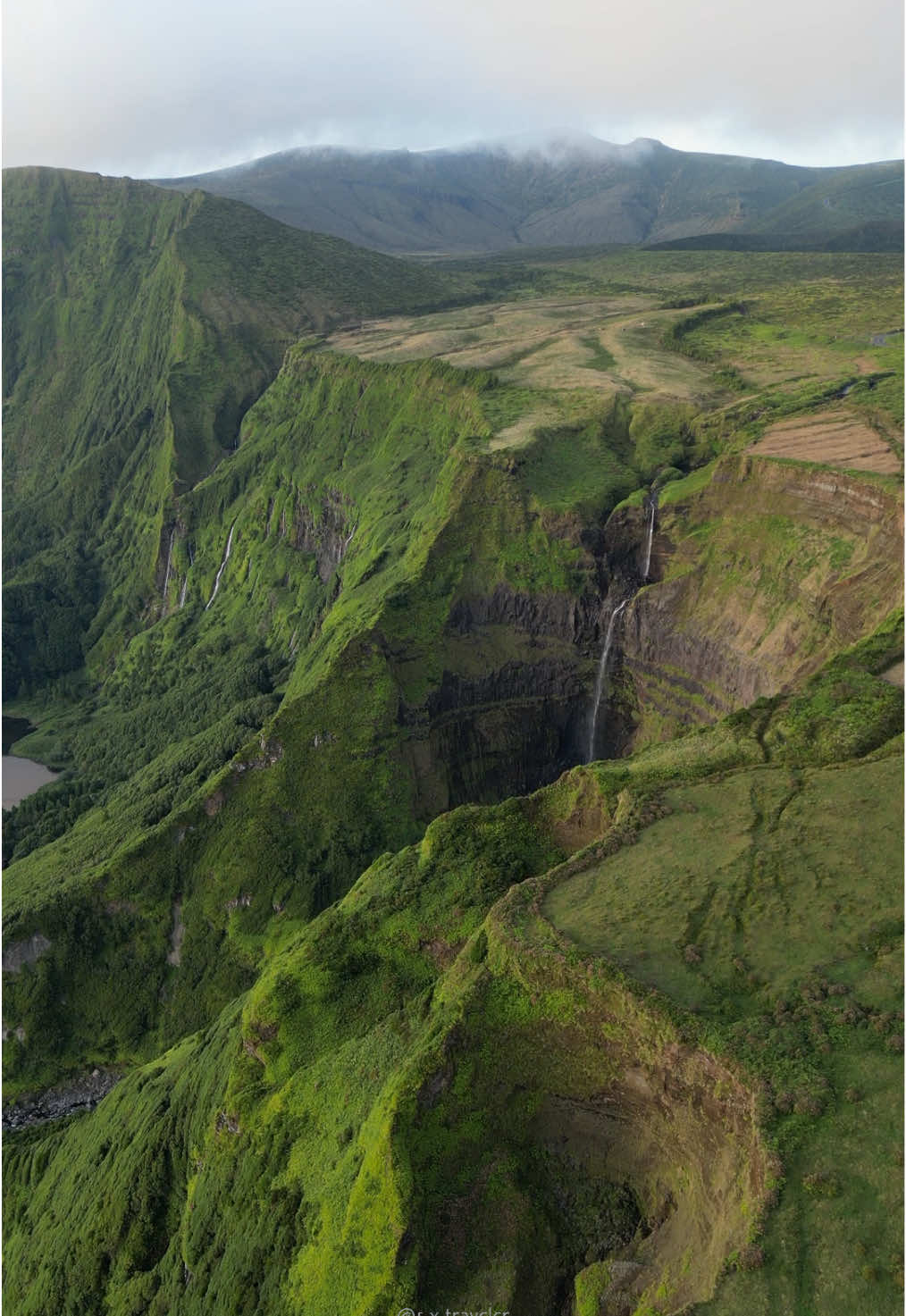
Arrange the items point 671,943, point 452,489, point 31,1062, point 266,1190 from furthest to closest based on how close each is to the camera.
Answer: point 452,489 < point 31,1062 < point 266,1190 < point 671,943

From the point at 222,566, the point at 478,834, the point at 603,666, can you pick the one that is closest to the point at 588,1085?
the point at 478,834

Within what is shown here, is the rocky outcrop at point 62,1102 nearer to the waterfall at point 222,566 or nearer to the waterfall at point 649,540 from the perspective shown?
the waterfall at point 649,540

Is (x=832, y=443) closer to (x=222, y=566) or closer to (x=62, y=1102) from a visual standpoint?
(x=62, y=1102)

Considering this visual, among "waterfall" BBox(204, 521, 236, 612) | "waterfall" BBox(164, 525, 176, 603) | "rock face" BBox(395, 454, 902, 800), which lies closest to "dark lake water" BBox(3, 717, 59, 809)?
"waterfall" BBox(204, 521, 236, 612)

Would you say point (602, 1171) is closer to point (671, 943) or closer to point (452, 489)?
point (671, 943)

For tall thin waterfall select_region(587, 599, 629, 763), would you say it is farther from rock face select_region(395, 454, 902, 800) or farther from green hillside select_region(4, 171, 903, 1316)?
rock face select_region(395, 454, 902, 800)

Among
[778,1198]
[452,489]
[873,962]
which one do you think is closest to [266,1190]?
[778,1198]
